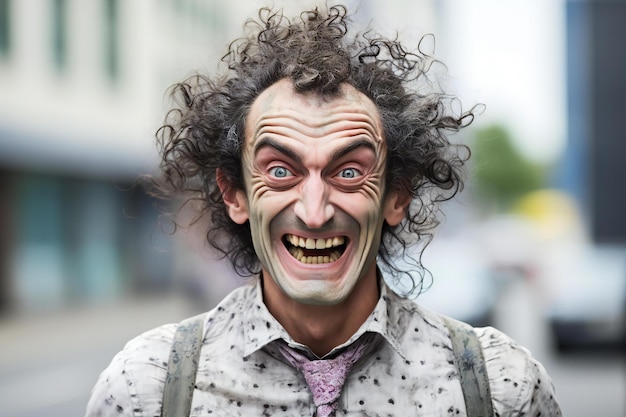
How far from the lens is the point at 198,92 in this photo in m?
3.05

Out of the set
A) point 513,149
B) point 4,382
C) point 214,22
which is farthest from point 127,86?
point 513,149

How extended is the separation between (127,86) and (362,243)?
22392 mm

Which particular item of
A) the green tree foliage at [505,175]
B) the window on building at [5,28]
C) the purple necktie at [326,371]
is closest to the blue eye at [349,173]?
the purple necktie at [326,371]

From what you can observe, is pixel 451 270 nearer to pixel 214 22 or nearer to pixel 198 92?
pixel 198 92

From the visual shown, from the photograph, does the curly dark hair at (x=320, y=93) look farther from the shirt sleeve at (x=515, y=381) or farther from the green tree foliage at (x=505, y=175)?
the green tree foliage at (x=505, y=175)

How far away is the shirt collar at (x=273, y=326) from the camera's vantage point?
8.82ft

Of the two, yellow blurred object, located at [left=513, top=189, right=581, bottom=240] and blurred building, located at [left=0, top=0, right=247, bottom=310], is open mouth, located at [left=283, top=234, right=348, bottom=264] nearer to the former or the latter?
blurred building, located at [left=0, top=0, right=247, bottom=310]

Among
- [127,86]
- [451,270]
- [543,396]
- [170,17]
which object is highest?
[170,17]

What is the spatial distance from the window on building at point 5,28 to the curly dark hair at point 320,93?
54.7ft

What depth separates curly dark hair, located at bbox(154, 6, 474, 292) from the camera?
2770 millimetres

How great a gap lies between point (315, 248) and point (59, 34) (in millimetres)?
19842

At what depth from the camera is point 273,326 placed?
8.87ft

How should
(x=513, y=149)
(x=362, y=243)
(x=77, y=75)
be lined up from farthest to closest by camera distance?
1. (x=513, y=149)
2. (x=77, y=75)
3. (x=362, y=243)

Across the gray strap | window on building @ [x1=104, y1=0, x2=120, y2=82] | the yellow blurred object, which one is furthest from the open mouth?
the yellow blurred object
